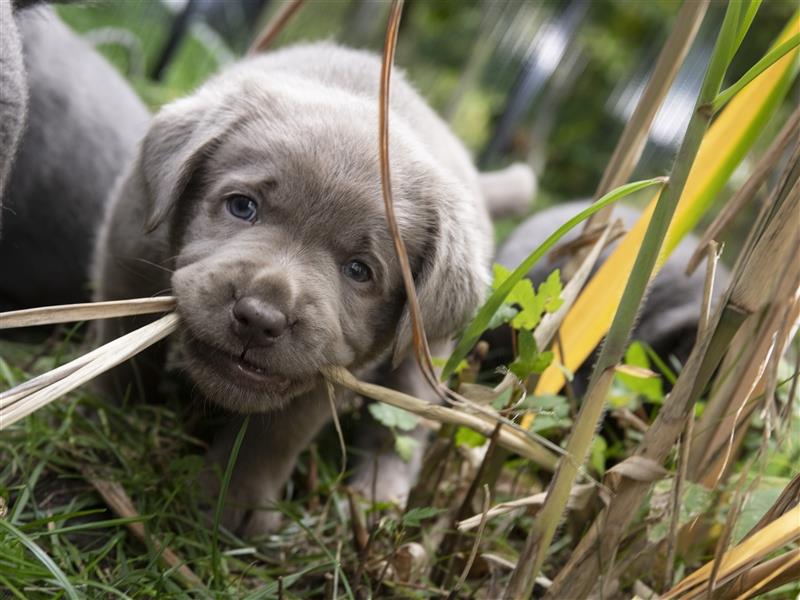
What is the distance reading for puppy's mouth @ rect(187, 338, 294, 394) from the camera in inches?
110

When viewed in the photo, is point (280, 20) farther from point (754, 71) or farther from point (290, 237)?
point (754, 71)

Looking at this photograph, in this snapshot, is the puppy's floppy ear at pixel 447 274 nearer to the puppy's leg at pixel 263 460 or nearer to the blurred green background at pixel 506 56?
the puppy's leg at pixel 263 460

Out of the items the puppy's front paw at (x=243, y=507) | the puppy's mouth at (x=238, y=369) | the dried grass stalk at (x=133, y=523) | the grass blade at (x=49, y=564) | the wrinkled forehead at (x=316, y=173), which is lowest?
the puppy's front paw at (x=243, y=507)

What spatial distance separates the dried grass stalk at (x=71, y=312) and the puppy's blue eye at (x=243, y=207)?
45 cm

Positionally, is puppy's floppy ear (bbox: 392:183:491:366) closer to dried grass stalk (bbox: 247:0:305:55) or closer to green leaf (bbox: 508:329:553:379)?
green leaf (bbox: 508:329:553:379)

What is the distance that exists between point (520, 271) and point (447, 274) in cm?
66

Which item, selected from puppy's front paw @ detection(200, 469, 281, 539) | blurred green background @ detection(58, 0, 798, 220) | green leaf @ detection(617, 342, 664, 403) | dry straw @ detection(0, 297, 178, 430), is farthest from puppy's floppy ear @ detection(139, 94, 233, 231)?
blurred green background @ detection(58, 0, 798, 220)

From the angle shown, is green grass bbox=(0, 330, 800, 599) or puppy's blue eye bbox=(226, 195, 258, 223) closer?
green grass bbox=(0, 330, 800, 599)

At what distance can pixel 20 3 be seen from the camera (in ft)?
10.1

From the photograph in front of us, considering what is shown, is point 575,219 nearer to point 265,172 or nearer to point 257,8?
point 265,172

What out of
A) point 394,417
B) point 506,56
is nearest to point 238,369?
point 394,417

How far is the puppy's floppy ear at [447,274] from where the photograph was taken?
3.12 metres

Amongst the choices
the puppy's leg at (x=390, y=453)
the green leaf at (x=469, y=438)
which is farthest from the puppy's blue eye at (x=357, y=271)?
the puppy's leg at (x=390, y=453)

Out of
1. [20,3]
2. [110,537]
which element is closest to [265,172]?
[20,3]
